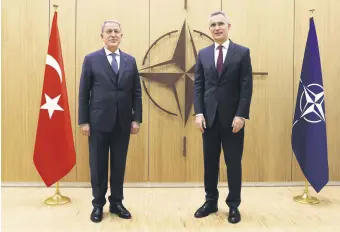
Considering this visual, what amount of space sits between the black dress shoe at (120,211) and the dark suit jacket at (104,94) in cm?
63

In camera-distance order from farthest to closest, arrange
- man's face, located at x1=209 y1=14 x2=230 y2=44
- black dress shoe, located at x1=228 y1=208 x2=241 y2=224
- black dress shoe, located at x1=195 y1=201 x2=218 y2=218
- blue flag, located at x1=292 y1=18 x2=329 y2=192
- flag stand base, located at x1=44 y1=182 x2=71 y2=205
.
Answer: blue flag, located at x1=292 y1=18 x2=329 y2=192 < flag stand base, located at x1=44 y1=182 x2=71 y2=205 < black dress shoe, located at x1=195 y1=201 x2=218 y2=218 < black dress shoe, located at x1=228 y1=208 x2=241 y2=224 < man's face, located at x1=209 y1=14 x2=230 y2=44

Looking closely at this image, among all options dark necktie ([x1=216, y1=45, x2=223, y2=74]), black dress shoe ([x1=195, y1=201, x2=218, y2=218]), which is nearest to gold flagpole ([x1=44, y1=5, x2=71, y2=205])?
black dress shoe ([x1=195, y1=201, x2=218, y2=218])

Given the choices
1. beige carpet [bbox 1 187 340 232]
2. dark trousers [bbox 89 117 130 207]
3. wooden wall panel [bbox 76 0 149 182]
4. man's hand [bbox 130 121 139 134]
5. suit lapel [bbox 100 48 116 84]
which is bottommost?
beige carpet [bbox 1 187 340 232]

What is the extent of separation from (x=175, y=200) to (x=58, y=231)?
1139 mm

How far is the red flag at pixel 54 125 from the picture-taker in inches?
120

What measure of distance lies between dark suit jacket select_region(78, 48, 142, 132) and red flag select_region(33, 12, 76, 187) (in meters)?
0.56

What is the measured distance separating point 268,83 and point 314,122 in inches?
26.8

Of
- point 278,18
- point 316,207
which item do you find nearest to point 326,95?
point 278,18

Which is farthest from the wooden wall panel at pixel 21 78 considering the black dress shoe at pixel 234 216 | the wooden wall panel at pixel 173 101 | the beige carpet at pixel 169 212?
the black dress shoe at pixel 234 216

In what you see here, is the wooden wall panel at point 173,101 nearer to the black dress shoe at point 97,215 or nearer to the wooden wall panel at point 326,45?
the wooden wall panel at point 326,45

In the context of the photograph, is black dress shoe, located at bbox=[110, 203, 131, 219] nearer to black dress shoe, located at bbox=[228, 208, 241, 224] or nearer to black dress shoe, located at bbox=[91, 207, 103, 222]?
→ black dress shoe, located at bbox=[91, 207, 103, 222]

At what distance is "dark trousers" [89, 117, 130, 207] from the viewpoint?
2602 millimetres

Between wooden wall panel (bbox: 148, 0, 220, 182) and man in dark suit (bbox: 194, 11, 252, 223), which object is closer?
man in dark suit (bbox: 194, 11, 252, 223)

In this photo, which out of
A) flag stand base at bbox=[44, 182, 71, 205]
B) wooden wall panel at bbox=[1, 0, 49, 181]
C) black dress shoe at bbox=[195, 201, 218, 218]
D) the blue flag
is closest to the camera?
black dress shoe at bbox=[195, 201, 218, 218]
